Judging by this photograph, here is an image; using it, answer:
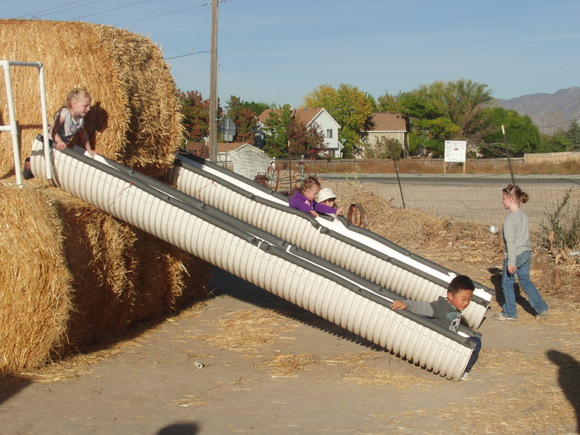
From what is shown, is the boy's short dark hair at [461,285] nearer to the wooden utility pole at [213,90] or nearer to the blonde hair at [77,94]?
the blonde hair at [77,94]

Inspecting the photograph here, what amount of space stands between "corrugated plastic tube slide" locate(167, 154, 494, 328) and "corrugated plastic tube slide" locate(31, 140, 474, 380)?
1219 millimetres

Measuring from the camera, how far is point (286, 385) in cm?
608

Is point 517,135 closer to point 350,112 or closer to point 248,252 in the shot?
point 350,112

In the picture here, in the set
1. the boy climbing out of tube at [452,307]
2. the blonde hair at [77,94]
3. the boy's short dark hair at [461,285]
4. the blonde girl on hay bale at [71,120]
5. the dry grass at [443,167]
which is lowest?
the dry grass at [443,167]

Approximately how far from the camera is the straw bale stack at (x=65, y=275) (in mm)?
5801

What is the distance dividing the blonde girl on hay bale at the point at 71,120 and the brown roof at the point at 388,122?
272ft

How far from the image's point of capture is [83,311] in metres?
6.75

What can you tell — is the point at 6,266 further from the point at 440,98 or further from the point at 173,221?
the point at 440,98

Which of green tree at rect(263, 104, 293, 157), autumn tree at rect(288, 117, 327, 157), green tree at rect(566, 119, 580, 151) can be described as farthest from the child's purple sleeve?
green tree at rect(263, 104, 293, 157)

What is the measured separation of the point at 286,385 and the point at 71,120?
11.7ft

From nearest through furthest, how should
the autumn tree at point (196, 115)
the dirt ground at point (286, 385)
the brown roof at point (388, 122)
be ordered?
the dirt ground at point (286, 385) → the autumn tree at point (196, 115) → the brown roof at point (388, 122)

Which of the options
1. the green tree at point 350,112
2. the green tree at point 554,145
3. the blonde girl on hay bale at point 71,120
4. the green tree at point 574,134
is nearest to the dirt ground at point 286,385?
the blonde girl on hay bale at point 71,120

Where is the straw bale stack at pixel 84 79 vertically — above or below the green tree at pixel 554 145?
above

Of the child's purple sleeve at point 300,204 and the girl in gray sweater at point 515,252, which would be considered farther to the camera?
the child's purple sleeve at point 300,204
